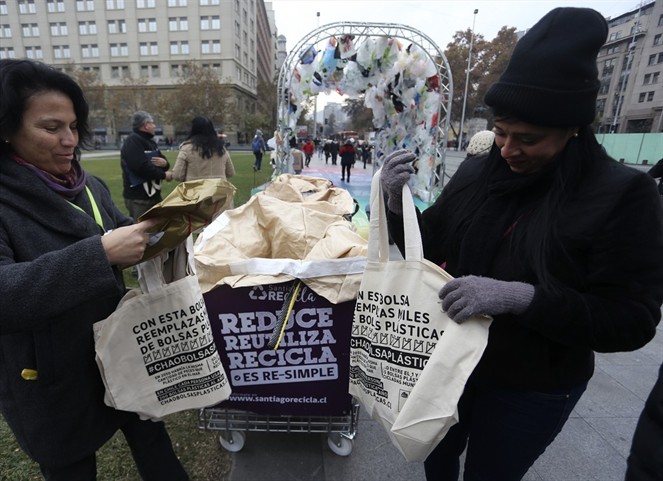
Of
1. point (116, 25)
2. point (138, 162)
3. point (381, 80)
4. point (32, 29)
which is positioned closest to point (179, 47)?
point (116, 25)

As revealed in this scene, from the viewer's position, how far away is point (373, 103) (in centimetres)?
985

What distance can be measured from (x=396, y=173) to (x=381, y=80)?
28.4 feet

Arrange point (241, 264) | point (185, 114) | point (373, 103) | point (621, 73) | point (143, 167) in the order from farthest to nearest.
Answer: point (621, 73), point (185, 114), point (373, 103), point (143, 167), point (241, 264)

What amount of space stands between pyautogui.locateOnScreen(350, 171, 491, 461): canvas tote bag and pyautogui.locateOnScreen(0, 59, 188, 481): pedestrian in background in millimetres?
744

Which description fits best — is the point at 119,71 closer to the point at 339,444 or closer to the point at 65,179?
the point at 65,179

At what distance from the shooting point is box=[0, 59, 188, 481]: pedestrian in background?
3.41 feet

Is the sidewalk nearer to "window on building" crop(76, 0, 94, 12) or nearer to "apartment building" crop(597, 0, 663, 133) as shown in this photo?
"apartment building" crop(597, 0, 663, 133)

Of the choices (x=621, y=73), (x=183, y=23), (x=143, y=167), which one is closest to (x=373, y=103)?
(x=143, y=167)

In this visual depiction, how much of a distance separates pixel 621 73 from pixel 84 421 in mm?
53185

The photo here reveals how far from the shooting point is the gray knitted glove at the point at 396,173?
1255 millimetres

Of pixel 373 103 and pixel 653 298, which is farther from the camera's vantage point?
pixel 373 103

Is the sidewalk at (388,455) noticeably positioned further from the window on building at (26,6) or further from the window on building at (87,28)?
the window on building at (26,6)

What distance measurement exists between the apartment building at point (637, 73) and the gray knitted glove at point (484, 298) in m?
43.5

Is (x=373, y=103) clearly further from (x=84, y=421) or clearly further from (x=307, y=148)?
(x=307, y=148)
